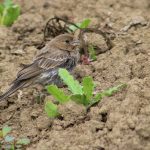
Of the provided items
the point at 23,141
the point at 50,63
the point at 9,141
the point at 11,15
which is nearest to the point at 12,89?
the point at 50,63

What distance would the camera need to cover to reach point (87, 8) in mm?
11375

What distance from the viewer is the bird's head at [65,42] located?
30.9 feet

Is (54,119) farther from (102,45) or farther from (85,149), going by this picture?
(102,45)

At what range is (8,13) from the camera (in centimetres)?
1060

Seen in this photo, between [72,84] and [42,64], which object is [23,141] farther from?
[42,64]

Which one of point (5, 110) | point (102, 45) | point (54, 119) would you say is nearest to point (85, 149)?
point (54, 119)

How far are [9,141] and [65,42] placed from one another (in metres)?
2.65

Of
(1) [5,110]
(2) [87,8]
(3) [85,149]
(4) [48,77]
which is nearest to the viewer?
(3) [85,149]

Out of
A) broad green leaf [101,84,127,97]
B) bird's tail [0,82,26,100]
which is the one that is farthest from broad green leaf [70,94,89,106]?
bird's tail [0,82,26,100]

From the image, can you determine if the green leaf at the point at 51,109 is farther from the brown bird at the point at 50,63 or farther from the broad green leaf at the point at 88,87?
the brown bird at the point at 50,63

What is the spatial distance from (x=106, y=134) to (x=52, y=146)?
577 mm

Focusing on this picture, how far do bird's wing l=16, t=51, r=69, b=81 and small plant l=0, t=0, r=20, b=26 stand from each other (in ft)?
4.79

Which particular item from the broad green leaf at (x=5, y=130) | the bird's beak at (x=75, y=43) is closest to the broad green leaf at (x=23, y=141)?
the broad green leaf at (x=5, y=130)

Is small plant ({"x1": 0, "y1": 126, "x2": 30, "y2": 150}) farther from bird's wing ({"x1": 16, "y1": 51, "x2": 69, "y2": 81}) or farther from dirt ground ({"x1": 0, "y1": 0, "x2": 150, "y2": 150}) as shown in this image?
bird's wing ({"x1": 16, "y1": 51, "x2": 69, "y2": 81})
